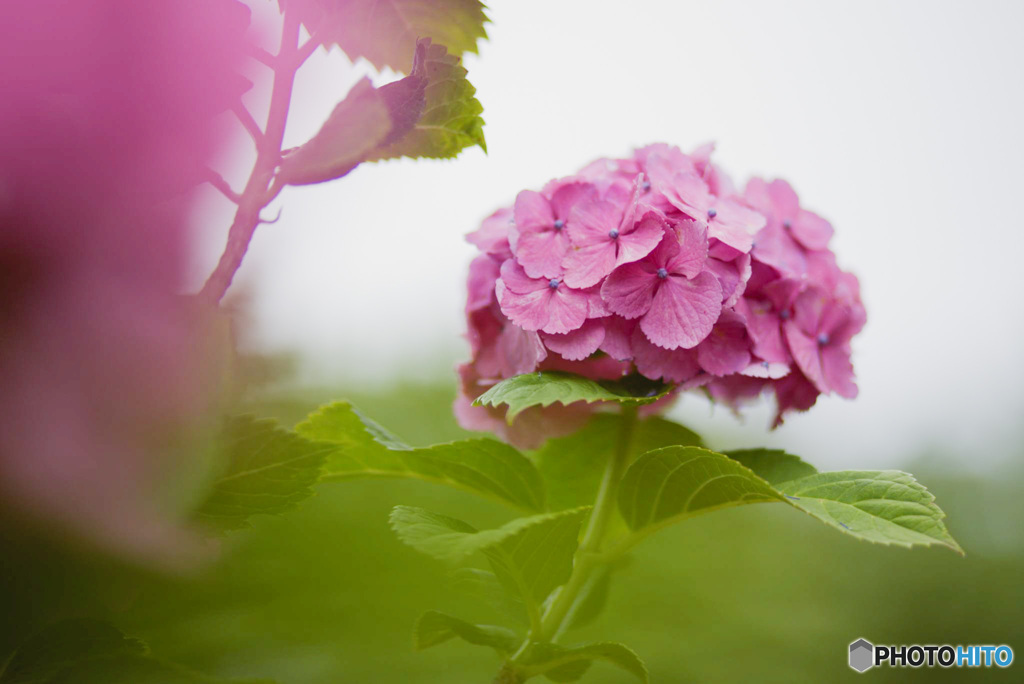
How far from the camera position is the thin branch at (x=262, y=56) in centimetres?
22

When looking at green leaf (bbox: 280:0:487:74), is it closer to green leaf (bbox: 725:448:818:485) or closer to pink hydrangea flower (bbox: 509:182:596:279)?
pink hydrangea flower (bbox: 509:182:596:279)

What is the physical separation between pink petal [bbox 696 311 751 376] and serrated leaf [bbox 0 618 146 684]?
304 mm

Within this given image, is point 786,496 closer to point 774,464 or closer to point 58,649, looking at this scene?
point 774,464

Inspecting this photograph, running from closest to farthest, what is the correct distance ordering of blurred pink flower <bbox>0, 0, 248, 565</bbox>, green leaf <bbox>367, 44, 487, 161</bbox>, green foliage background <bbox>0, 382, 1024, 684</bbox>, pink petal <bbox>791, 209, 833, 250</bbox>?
blurred pink flower <bbox>0, 0, 248, 565</bbox> < green leaf <bbox>367, 44, 487, 161</bbox> < green foliage background <bbox>0, 382, 1024, 684</bbox> < pink petal <bbox>791, 209, 833, 250</bbox>

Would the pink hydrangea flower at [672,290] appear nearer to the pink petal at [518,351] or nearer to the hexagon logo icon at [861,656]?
the pink petal at [518,351]

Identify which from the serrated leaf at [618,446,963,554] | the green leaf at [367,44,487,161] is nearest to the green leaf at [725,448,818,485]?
the serrated leaf at [618,446,963,554]

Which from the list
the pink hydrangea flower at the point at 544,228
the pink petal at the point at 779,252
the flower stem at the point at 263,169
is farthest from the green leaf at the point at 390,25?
the pink petal at the point at 779,252

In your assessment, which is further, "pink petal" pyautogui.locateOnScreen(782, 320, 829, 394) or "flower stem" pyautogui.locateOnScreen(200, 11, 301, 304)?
"pink petal" pyautogui.locateOnScreen(782, 320, 829, 394)

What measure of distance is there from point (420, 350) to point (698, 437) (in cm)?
56

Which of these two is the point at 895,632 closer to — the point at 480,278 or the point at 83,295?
the point at 480,278

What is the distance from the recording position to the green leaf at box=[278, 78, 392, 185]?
230 mm

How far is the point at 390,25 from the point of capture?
0.29 meters

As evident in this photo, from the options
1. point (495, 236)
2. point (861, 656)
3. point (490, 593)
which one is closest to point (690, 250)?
point (495, 236)

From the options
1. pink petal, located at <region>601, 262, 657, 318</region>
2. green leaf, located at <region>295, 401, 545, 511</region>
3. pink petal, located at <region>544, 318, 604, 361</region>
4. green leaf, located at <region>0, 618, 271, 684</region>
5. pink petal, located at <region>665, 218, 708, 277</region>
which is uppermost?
pink petal, located at <region>665, 218, 708, 277</region>
